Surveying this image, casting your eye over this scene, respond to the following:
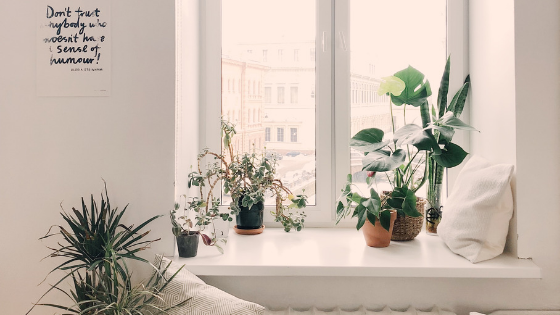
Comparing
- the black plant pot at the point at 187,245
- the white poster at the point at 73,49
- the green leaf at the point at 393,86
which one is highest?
the white poster at the point at 73,49

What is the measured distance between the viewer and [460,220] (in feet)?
5.99

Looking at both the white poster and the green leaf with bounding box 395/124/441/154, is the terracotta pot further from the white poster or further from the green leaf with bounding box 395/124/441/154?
the white poster

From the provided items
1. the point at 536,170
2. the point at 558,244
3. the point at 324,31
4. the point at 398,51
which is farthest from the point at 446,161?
the point at 324,31

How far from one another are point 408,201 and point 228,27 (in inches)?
46.7

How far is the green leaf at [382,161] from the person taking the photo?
1.78 metres

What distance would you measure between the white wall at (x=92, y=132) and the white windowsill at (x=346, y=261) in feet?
0.85

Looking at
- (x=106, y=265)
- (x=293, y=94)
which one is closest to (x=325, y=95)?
(x=293, y=94)

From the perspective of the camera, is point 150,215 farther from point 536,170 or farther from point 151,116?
→ point 536,170

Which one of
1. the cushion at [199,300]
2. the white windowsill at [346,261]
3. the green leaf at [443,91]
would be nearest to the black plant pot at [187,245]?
the white windowsill at [346,261]

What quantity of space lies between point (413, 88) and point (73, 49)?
1388 mm

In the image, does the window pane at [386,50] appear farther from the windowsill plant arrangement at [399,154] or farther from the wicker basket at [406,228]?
the wicker basket at [406,228]

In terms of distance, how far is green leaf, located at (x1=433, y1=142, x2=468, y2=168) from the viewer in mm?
1837

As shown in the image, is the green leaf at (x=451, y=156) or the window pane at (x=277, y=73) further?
the window pane at (x=277, y=73)

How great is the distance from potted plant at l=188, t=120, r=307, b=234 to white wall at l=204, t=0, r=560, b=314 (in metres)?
0.33
